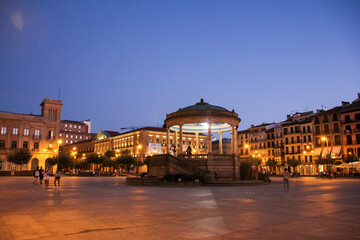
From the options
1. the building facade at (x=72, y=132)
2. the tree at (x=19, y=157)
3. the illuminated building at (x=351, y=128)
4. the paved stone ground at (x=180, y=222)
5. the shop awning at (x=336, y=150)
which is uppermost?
the building facade at (x=72, y=132)

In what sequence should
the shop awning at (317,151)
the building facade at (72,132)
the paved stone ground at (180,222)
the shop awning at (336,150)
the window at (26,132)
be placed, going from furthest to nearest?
the building facade at (72,132) → the window at (26,132) → the shop awning at (317,151) → the shop awning at (336,150) → the paved stone ground at (180,222)

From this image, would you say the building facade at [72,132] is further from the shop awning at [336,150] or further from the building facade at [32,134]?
the shop awning at [336,150]

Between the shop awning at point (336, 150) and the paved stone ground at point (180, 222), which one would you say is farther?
the shop awning at point (336, 150)

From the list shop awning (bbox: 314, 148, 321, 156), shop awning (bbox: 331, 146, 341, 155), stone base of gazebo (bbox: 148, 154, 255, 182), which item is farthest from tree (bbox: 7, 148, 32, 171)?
shop awning (bbox: 331, 146, 341, 155)

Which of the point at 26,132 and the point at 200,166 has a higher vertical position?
the point at 26,132

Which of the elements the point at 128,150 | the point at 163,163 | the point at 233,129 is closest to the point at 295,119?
the point at 128,150

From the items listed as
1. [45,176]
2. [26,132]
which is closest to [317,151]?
[45,176]

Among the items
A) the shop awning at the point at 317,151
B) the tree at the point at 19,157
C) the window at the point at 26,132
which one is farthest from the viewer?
the window at the point at 26,132

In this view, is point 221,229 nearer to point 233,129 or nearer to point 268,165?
point 233,129

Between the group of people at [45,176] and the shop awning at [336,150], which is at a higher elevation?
the shop awning at [336,150]

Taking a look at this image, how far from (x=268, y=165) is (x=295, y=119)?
17.1 metres

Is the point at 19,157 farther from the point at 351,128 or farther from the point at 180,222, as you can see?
the point at 351,128

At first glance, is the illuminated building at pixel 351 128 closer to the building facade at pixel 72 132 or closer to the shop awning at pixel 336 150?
the shop awning at pixel 336 150

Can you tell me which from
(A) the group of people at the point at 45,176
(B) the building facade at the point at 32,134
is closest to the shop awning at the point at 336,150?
(A) the group of people at the point at 45,176
